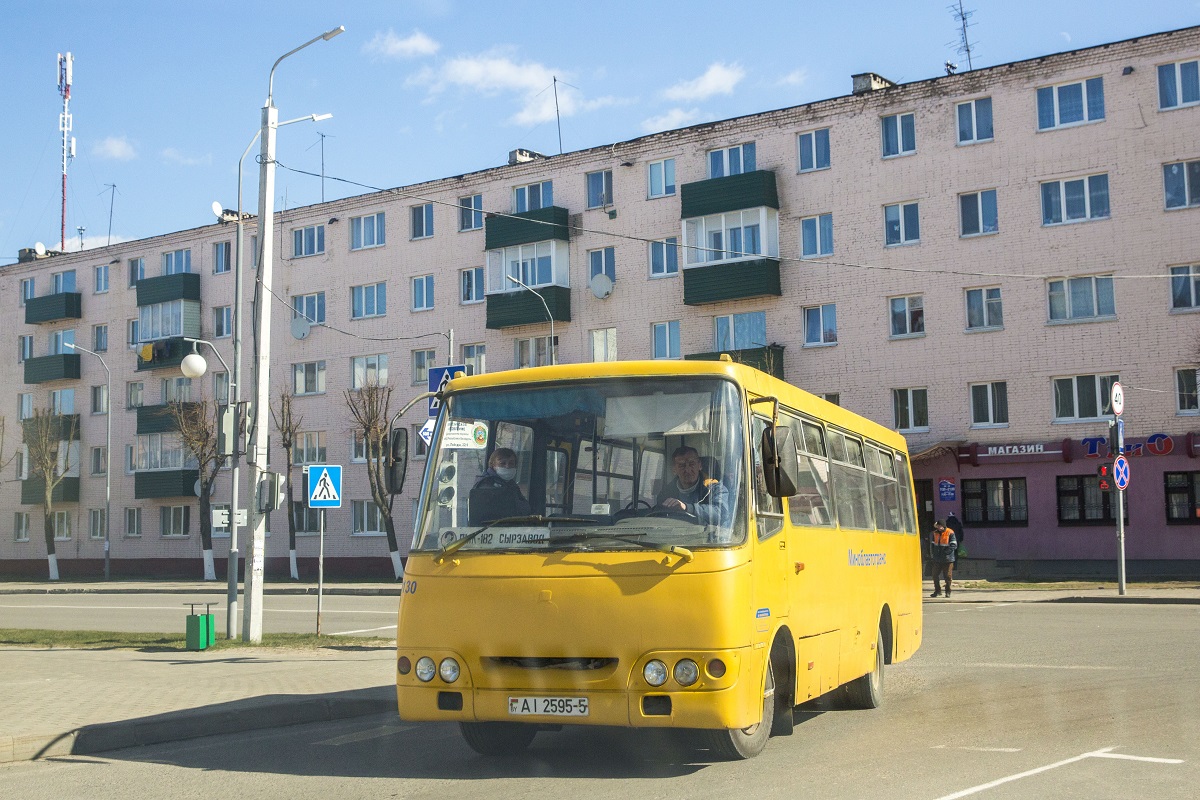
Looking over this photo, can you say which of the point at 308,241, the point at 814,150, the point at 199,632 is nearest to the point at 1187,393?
the point at 814,150

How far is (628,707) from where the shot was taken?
25.3 ft

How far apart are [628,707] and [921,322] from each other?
34.1 metres

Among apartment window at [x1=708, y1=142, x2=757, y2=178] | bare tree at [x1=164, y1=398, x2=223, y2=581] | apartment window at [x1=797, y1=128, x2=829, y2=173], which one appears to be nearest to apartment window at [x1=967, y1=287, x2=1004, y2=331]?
apartment window at [x1=797, y1=128, x2=829, y2=173]

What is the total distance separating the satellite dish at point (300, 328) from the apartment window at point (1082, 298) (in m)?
29.4

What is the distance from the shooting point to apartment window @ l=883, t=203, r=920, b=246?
40406 mm

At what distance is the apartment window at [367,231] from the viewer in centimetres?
5272

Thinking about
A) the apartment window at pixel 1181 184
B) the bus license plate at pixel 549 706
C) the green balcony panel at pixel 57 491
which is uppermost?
the apartment window at pixel 1181 184

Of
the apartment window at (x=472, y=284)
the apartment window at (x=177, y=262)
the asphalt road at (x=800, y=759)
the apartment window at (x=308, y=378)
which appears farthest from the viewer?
the apartment window at (x=177, y=262)

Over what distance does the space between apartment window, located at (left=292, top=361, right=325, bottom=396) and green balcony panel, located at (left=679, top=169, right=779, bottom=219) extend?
58.7 feet

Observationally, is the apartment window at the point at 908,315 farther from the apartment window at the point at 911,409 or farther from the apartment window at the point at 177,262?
the apartment window at the point at 177,262

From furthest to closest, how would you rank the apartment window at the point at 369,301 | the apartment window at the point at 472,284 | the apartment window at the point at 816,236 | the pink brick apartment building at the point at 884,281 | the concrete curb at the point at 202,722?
the apartment window at the point at 369,301
the apartment window at the point at 472,284
the apartment window at the point at 816,236
the pink brick apartment building at the point at 884,281
the concrete curb at the point at 202,722

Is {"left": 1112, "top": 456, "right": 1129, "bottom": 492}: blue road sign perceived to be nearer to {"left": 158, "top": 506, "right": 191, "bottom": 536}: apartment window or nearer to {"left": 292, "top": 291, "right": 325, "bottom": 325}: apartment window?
{"left": 292, "top": 291, "right": 325, "bottom": 325}: apartment window

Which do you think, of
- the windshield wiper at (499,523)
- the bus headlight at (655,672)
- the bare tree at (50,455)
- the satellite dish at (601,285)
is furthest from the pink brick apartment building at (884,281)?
the bus headlight at (655,672)

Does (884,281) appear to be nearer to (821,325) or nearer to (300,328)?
(821,325)
